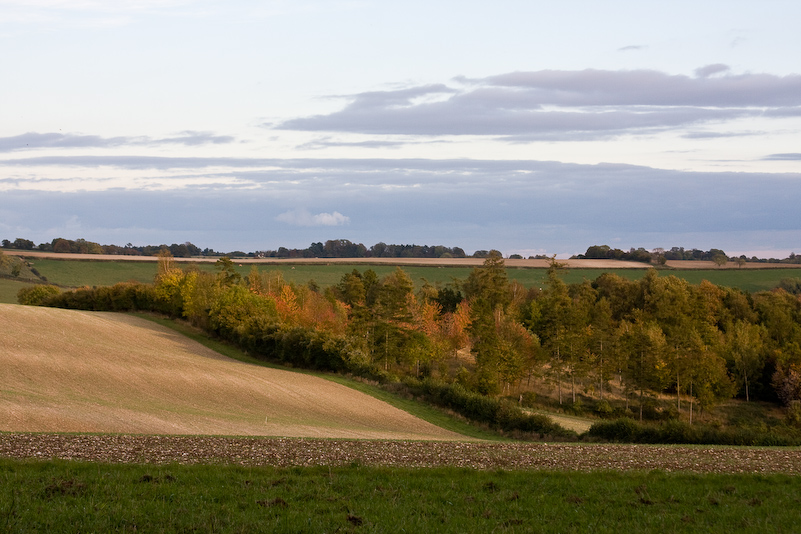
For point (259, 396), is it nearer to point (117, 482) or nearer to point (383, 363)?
point (383, 363)

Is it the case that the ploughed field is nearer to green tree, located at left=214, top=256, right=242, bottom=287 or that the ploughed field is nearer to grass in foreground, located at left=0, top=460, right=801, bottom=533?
grass in foreground, located at left=0, top=460, right=801, bottom=533

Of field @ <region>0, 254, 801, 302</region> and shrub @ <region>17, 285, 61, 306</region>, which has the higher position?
field @ <region>0, 254, 801, 302</region>

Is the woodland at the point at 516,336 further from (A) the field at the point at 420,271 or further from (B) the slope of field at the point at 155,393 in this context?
(A) the field at the point at 420,271

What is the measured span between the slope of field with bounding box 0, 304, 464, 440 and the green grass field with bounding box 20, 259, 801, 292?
207ft

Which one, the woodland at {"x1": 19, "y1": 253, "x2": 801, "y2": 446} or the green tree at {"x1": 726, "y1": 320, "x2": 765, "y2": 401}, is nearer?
the woodland at {"x1": 19, "y1": 253, "x2": 801, "y2": 446}

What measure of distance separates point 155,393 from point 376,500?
38.0 metres

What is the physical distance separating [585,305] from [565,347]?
24290 millimetres

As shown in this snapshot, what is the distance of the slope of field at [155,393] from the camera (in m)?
35.8

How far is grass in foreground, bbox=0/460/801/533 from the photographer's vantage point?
42.0ft

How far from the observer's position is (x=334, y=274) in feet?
525

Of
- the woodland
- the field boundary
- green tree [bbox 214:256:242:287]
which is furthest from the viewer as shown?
the field boundary

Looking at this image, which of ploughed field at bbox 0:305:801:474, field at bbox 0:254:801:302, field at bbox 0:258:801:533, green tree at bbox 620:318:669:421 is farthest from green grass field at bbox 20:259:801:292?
field at bbox 0:258:801:533

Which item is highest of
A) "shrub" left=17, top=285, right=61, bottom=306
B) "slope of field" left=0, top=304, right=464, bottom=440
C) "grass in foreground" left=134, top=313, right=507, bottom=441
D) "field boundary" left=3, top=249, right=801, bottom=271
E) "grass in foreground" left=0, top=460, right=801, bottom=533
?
"field boundary" left=3, top=249, right=801, bottom=271

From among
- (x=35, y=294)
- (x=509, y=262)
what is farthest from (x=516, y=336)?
(x=509, y=262)
